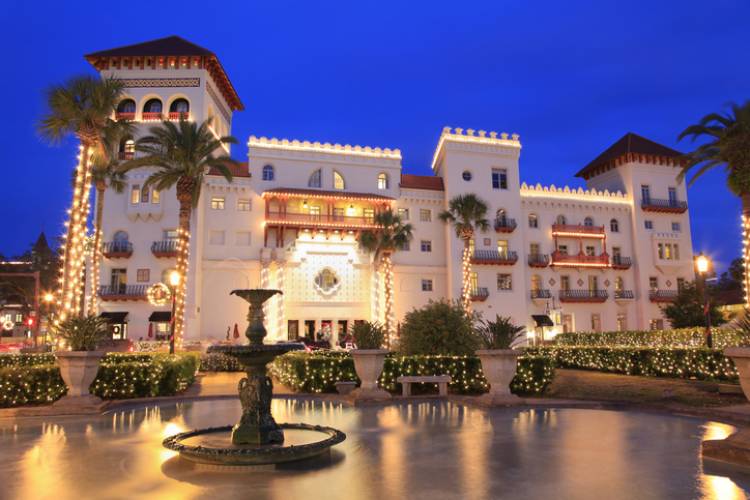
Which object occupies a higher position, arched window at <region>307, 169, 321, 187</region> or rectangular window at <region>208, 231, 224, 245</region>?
arched window at <region>307, 169, 321, 187</region>

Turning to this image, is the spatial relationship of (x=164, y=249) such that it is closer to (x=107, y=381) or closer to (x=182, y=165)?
(x=182, y=165)

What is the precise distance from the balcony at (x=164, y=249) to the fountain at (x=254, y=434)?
3251cm

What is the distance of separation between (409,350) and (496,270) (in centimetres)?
3058

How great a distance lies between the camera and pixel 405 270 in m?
45.0

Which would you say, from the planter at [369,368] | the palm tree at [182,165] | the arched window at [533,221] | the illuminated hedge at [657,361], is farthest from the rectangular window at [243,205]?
the planter at [369,368]

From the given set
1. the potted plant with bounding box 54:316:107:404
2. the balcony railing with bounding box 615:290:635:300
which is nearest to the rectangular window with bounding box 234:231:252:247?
the potted plant with bounding box 54:316:107:404

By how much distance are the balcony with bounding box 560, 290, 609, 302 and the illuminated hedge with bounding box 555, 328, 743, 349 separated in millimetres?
6097

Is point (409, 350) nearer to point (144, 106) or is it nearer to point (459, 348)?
point (459, 348)

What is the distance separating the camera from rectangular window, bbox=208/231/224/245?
41531mm

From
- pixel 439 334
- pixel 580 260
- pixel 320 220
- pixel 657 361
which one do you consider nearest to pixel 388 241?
pixel 320 220

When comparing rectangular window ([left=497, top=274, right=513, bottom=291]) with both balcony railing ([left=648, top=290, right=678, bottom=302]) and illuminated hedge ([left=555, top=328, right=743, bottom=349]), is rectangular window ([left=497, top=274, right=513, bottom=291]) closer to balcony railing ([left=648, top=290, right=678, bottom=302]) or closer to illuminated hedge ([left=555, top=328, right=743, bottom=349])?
illuminated hedge ([left=555, top=328, right=743, bottom=349])

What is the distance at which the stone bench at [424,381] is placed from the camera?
1507 centimetres

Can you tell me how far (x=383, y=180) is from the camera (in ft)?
151

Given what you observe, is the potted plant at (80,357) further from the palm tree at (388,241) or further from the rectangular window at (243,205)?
the rectangular window at (243,205)
